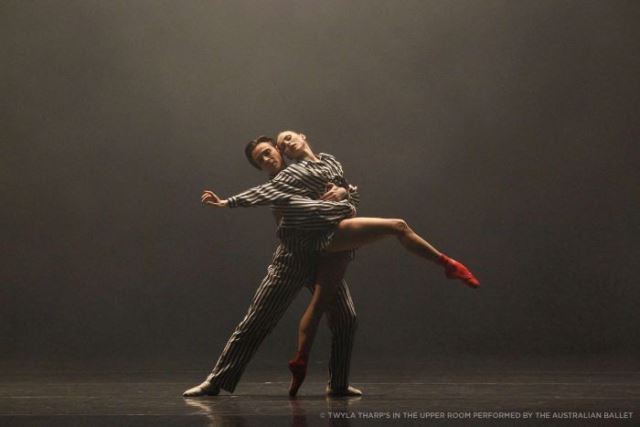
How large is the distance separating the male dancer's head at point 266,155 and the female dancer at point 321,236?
13 cm

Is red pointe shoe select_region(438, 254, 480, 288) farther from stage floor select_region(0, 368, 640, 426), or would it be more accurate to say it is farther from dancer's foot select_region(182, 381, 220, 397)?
dancer's foot select_region(182, 381, 220, 397)

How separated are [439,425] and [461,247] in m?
4.18

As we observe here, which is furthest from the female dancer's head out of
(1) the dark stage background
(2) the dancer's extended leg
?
(1) the dark stage background

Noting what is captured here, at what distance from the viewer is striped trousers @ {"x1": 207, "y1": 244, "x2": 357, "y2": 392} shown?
3.88m

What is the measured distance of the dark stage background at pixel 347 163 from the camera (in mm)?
6898

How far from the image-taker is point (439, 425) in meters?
2.81

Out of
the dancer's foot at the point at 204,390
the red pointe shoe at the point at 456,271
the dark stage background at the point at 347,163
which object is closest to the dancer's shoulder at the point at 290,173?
the red pointe shoe at the point at 456,271

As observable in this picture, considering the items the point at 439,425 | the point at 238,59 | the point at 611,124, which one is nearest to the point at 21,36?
the point at 238,59

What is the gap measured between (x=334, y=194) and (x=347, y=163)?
9.94 feet

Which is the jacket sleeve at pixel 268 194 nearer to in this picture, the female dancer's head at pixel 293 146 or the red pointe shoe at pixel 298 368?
the female dancer's head at pixel 293 146

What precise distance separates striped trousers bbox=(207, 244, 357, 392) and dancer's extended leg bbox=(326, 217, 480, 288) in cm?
19

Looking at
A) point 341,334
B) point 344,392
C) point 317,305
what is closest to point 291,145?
point 317,305

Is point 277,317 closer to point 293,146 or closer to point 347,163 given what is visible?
point 293,146

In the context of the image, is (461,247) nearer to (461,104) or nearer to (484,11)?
(461,104)
